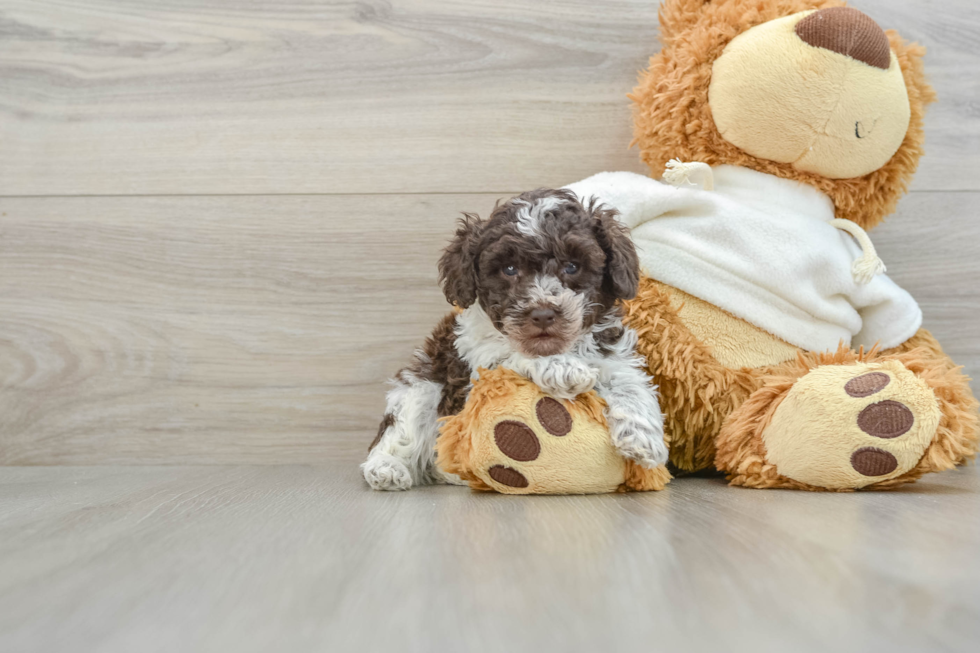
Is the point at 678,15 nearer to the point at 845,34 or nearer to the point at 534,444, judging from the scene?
the point at 845,34

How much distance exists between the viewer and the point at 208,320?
1558 millimetres

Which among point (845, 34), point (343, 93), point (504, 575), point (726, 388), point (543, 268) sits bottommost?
point (726, 388)

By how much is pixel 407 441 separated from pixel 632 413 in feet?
1.18

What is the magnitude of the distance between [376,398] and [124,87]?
86 cm

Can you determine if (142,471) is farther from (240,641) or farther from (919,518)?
(919,518)

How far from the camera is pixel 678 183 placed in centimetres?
123

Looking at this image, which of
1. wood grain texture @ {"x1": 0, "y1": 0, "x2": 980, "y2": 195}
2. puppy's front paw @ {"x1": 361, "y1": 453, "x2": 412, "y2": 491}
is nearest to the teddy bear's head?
wood grain texture @ {"x1": 0, "y1": 0, "x2": 980, "y2": 195}

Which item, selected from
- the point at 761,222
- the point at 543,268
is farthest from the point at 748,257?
the point at 543,268

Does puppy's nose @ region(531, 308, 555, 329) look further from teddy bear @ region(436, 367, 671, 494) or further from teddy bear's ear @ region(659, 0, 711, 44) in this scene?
teddy bear's ear @ region(659, 0, 711, 44)

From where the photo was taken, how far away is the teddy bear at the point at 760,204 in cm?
119

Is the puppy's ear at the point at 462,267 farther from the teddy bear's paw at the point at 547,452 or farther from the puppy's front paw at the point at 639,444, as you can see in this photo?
the puppy's front paw at the point at 639,444

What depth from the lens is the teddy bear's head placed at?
119cm

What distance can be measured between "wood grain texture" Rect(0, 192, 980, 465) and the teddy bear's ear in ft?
1.57

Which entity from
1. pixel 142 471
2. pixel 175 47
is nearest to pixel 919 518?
pixel 142 471
